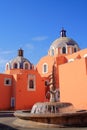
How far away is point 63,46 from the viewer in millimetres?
31141

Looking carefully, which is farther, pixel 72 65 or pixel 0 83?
Result: pixel 0 83

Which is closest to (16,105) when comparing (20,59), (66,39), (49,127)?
(20,59)

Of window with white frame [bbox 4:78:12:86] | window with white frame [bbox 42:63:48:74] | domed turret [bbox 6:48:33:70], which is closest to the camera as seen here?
window with white frame [bbox 4:78:12:86]

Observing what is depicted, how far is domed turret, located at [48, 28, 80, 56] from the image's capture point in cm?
3089

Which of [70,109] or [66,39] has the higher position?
[66,39]

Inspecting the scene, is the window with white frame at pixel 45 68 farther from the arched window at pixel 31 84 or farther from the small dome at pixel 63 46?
the arched window at pixel 31 84

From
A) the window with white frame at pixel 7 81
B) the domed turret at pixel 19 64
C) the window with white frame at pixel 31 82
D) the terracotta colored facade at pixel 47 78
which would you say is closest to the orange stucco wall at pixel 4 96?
the terracotta colored facade at pixel 47 78

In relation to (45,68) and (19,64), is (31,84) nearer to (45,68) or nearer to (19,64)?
(45,68)

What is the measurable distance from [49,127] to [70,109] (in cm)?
236

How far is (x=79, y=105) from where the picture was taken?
1563 cm

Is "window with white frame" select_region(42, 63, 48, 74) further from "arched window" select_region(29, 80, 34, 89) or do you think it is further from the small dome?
"arched window" select_region(29, 80, 34, 89)

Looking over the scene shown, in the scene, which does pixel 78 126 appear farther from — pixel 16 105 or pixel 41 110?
pixel 16 105

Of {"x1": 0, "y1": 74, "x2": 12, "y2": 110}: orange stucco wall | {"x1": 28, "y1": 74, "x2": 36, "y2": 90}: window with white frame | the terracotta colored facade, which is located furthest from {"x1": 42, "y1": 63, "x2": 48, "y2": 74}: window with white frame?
{"x1": 0, "y1": 74, "x2": 12, "y2": 110}: orange stucco wall

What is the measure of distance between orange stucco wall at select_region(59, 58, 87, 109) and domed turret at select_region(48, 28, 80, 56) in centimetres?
1361
